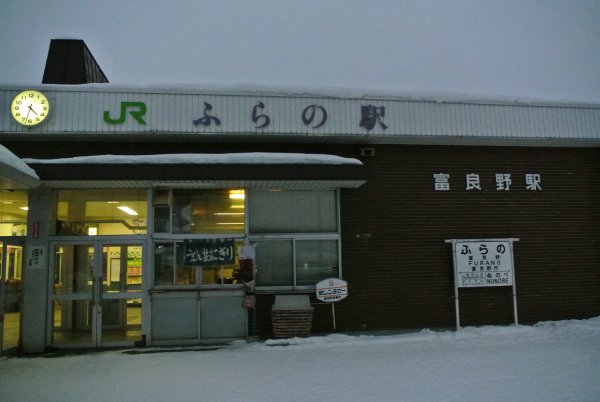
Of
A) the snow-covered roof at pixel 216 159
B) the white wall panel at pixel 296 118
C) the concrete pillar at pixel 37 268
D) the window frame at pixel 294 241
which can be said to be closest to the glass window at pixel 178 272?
the window frame at pixel 294 241

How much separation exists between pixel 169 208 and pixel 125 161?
157 cm

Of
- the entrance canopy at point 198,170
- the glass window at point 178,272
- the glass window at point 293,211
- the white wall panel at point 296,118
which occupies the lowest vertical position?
the glass window at point 178,272

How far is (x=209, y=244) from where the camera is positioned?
1062 cm

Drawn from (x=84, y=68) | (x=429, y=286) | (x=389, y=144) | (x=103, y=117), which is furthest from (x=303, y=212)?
(x=84, y=68)

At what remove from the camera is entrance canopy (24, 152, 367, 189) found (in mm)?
9430

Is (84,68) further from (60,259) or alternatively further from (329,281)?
(329,281)

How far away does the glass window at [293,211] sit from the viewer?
1106 cm

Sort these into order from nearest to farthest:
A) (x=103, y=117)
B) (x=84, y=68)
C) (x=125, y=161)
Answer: (x=125, y=161)
(x=103, y=117)
(x=84, y=68)

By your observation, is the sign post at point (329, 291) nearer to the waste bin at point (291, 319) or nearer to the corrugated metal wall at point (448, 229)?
the waste bin at point (291, 319)

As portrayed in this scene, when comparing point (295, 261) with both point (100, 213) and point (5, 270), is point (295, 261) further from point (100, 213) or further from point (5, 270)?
point (5, 270)

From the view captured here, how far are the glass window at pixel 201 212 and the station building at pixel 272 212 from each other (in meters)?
0.04

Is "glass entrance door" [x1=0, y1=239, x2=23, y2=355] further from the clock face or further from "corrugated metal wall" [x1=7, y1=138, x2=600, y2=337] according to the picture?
the clock face

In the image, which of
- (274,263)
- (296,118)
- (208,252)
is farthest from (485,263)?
(208,252)

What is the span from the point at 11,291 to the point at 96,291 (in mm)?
1717
